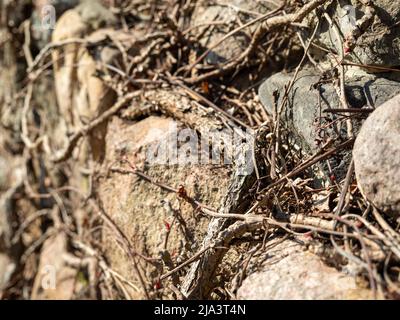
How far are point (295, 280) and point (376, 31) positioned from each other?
835 mm

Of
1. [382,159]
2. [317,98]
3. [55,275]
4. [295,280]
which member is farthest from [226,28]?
[55,275]

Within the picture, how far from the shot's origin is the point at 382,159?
1267 mm

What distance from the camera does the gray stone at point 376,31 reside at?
5.14ft

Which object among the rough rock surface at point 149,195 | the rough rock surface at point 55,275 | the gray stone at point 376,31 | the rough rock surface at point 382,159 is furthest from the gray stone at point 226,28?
the rough rock surface at point 55,275

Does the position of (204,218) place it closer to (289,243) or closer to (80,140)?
(289,243)

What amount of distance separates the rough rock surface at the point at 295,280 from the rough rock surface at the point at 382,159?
8.5 inches

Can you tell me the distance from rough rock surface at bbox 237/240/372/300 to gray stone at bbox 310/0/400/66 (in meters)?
0.66

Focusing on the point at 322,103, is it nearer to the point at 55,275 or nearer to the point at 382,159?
the point at 382,159

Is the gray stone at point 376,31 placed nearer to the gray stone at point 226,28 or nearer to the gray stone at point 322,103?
the gray stone at point 322,103

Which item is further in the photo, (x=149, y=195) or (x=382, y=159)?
(x=149, y=195)

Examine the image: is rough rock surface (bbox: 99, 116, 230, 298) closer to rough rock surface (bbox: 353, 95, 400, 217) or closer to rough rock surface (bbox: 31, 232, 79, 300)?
rough rock surface (bbox: 353, 95, 400, 217)

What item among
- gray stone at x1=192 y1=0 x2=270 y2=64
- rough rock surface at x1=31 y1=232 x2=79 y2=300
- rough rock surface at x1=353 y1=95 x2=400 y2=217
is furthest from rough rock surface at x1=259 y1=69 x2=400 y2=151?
rough rock surface at x1=31 y1=232 x2=79 y2=300

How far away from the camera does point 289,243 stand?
4.65 feet

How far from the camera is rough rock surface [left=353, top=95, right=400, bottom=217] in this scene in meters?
1.25
